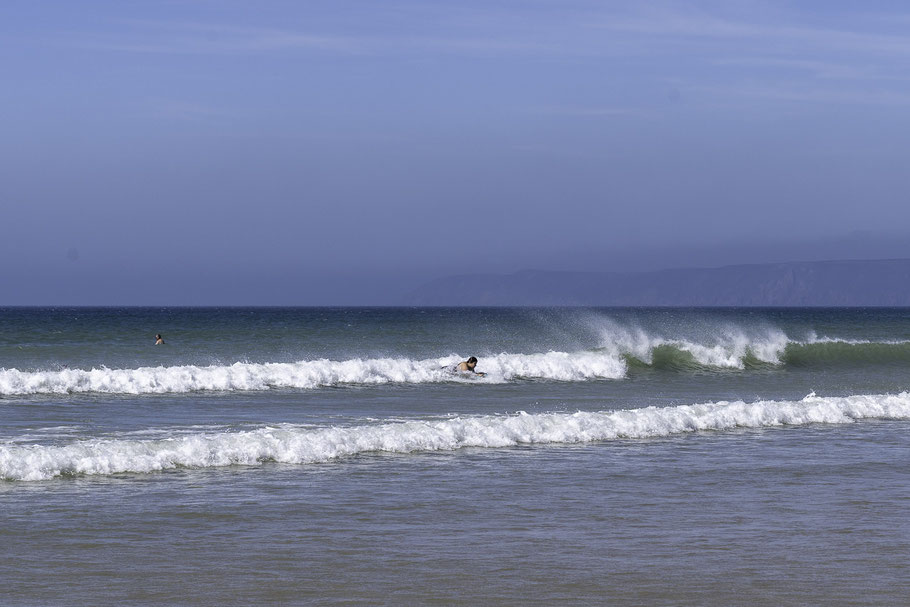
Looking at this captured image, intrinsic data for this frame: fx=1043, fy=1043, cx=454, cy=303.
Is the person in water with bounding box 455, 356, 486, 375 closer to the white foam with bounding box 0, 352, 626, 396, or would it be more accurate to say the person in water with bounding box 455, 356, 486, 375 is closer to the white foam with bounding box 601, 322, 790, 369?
the white foam with bounding box 0, 352, 626, 396

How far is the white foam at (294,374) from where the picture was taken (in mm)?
25438

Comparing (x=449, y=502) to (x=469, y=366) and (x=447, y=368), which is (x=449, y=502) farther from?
(x=447, y=368)

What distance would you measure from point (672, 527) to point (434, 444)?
5.70 meters

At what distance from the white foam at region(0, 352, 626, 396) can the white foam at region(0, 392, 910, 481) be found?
10.0 m

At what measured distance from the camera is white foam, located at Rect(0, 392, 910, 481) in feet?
40.8

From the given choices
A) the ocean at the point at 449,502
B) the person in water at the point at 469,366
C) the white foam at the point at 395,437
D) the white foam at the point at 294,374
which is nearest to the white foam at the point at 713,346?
the white foam at the point at 294,374

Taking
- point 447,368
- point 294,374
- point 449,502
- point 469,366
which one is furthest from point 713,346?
point 449,502

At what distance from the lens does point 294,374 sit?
2839 cm

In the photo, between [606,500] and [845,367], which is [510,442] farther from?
[845,367]

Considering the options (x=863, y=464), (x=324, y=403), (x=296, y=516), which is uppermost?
(x=324, y=403)

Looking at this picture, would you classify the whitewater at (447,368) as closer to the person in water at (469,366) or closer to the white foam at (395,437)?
the person in water at (469,366)

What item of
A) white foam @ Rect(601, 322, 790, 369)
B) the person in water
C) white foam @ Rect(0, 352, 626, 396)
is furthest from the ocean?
white foam @ Rect(601, 322, 790, 369)

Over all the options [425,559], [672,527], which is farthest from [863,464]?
[425,559]

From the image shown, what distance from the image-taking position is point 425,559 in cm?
845
